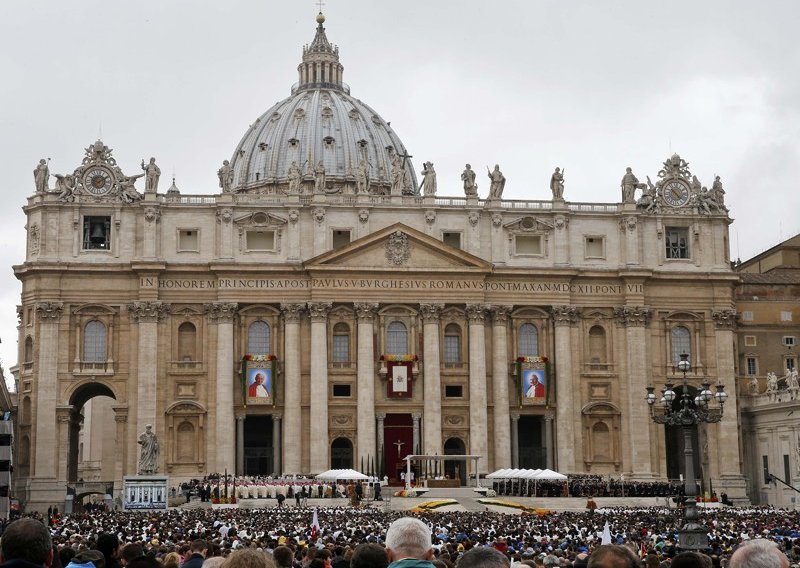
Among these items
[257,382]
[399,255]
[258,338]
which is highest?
[399,255]

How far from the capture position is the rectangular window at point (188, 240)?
91.8 m

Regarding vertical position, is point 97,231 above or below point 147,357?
above

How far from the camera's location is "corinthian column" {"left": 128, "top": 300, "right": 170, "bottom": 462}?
8819 cm

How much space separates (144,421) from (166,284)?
31.7ft

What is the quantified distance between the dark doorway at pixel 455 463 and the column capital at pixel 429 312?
851 cm

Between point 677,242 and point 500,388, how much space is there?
17.9 m

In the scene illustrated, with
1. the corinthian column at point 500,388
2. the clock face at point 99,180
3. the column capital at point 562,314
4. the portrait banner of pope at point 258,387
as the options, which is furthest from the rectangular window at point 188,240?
the column capital at point 562,314

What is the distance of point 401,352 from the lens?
9206 centimetres

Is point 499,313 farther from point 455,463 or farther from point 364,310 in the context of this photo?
point 455,463

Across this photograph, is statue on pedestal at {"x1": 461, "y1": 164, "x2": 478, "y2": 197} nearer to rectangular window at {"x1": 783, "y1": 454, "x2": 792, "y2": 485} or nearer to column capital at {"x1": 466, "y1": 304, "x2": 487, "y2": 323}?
column capital at {"x1": 466, "y1": 304, "x2": 487, "y2": 323}

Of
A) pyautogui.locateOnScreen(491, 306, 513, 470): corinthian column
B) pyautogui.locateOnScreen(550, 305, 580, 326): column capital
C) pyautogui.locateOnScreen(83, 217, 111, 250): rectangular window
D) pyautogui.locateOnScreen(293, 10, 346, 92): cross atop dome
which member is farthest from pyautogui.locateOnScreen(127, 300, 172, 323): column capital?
pyautogui.locateOnScreen(293, 10, 346, 92): cross atop dome

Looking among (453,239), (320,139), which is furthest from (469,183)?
(320,139)

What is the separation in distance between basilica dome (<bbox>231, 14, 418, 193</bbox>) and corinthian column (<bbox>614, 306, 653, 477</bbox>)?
145 ft

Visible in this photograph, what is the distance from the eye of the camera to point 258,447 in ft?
311
